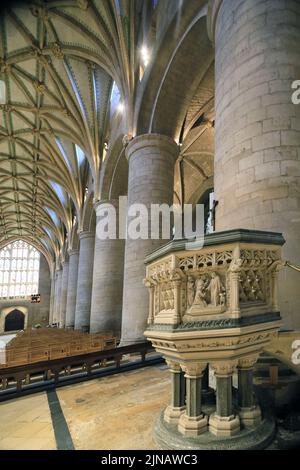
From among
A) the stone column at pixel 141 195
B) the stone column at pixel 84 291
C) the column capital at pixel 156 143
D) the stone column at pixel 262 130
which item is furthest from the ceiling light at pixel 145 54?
the stone column at pixel 84 291

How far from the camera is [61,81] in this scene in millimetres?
14375

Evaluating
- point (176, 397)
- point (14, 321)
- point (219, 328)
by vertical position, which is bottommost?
point (14, 321)

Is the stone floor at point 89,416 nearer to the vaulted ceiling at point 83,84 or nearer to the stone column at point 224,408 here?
the stone column at point 224,408

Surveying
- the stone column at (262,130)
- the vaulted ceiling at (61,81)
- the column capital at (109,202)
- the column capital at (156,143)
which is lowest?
the stone column at (262,130)

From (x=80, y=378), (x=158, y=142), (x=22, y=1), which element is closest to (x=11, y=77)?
(x=22, y=1)

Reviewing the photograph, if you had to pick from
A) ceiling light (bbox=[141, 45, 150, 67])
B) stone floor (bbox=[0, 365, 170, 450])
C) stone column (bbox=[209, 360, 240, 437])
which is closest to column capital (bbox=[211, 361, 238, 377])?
stone column (bbox=[209, 360, 240, 437])

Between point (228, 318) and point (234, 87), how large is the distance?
3.84m

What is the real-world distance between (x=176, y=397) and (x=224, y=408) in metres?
0.50

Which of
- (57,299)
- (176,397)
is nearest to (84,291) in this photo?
(176,397)

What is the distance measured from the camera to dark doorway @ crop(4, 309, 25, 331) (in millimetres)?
40375

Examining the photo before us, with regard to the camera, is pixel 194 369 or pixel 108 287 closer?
pixel 194 369

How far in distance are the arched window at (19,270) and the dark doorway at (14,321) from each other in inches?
99.9

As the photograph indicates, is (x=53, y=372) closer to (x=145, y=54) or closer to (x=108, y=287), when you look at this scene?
(x=108, y=287)

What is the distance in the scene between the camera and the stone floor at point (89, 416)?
2.79 metres
